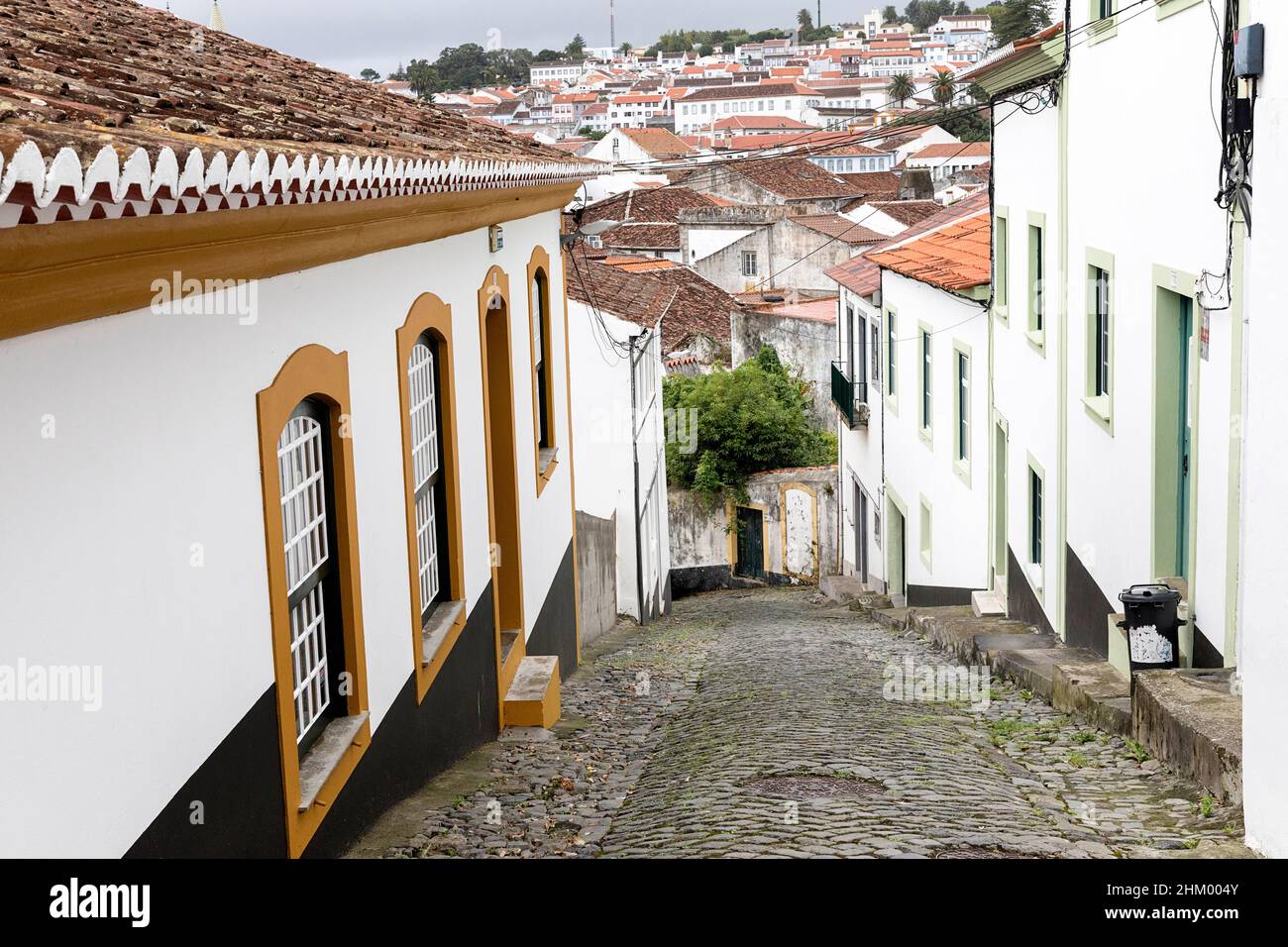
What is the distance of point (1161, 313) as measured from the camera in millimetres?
9156

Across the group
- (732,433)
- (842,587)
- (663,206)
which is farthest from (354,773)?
(663,206)

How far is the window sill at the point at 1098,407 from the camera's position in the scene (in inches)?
422

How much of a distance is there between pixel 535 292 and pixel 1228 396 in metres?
6.05

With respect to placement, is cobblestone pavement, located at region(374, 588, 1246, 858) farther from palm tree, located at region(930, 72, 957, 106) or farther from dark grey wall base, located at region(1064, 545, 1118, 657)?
palm tree, located at region(930, 72, 957, 106)

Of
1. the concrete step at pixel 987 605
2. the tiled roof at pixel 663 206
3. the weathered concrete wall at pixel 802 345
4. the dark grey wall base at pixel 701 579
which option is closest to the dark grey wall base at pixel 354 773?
the concrete step at pixel 987 605

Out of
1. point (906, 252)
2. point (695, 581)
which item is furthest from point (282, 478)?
point (695, 581)

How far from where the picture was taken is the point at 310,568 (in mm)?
5879

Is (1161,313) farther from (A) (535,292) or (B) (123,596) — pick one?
(B) (123,596)

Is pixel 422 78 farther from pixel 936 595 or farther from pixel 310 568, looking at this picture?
pixel 310 568

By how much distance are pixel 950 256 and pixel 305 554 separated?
13970mm

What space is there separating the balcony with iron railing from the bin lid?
15.1 metres

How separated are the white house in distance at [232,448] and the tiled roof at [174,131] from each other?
0.02m

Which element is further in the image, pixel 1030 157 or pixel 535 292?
pixel 1030 157

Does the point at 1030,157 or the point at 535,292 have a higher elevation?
the point at 1030,157
